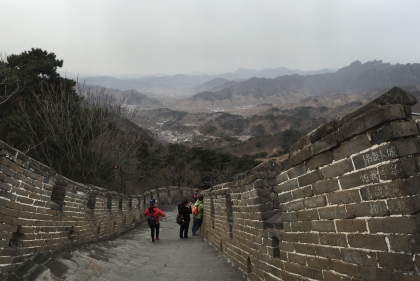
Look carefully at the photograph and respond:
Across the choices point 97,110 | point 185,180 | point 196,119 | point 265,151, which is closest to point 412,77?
point 196,119

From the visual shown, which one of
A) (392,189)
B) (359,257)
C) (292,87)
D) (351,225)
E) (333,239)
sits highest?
(292,87)

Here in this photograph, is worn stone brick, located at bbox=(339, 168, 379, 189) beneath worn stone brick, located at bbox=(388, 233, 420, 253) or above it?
above

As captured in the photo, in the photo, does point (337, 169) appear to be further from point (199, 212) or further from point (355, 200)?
point (199, 212)

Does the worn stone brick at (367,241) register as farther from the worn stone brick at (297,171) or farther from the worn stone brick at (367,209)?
the worn stone brick at (297,171)

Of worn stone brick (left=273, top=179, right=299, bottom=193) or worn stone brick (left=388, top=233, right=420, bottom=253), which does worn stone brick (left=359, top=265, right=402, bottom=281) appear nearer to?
worn stone brick (left=388, top=233, right=420, bottom=253)

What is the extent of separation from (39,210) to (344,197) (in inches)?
173

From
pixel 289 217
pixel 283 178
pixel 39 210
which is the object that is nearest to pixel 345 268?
pixel 289 217

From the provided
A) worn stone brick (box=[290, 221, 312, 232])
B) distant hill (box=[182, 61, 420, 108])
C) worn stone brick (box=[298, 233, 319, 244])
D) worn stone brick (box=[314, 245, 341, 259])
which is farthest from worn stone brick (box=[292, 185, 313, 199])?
distant hill (box=[182, 61, 420, 108])

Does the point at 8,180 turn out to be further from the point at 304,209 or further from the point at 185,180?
the point at 185,180

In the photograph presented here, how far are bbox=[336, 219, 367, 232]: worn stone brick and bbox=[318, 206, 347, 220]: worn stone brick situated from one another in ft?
0.15

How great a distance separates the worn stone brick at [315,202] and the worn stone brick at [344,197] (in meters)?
0.09

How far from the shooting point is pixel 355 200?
6.87 feet

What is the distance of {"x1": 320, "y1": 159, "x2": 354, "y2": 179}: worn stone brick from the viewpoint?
2162 millimetres

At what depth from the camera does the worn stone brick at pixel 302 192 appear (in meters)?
2.71
